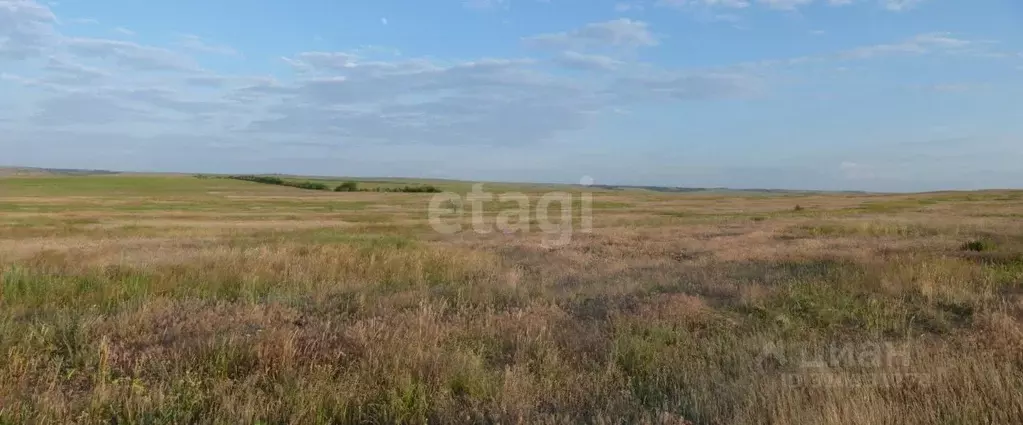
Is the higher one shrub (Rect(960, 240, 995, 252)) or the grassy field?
shrub (Rect(960, 240, 995, 252))

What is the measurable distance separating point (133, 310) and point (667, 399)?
20.8 feet

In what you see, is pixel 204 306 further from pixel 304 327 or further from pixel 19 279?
pixel 19 279

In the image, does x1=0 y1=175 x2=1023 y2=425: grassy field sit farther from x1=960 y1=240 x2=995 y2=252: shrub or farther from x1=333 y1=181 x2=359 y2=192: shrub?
x1=333 y1=181 x2=359 y2=192: shrub

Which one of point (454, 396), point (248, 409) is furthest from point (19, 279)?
point (454, 396)

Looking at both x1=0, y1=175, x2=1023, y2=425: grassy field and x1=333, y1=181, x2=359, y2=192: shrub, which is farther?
x1=333, y1=181, x2=359, y2=192: shrub

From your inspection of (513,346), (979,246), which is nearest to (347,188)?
(979,246)

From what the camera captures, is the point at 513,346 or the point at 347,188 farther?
the point at 347,188

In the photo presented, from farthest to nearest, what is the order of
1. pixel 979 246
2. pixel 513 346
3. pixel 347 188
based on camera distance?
pixel 347 188
pixel 979 246
pixel 513 346

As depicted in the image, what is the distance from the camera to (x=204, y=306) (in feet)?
25.0

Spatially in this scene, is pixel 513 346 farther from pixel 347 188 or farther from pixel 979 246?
pixel 347 188

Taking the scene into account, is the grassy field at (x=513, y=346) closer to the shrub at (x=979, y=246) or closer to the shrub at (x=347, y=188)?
the shrub at (x=979, y=246)

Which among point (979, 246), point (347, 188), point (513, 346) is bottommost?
point (347, 188)

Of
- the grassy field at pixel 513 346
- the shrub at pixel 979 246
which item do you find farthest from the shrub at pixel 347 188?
the shrub at pixel 979 246

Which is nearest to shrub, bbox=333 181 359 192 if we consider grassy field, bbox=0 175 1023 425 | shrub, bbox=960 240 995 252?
grassy field, bbox=0 175 1023 425
